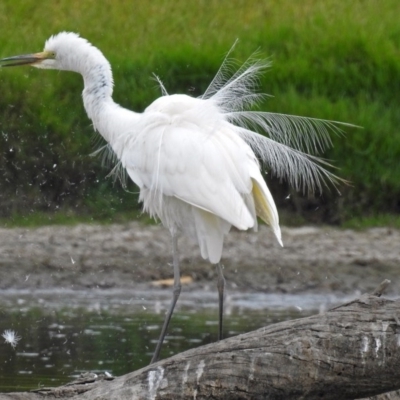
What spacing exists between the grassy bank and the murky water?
158 cm

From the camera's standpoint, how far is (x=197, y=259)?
9344 millimetres

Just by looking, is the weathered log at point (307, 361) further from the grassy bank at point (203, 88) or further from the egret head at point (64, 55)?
the grassy bank at point (203, 88)

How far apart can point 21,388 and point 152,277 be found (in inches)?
128

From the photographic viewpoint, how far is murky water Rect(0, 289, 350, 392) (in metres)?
6.65

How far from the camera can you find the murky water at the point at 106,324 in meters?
6.65

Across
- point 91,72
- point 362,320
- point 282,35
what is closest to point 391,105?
point 282,35

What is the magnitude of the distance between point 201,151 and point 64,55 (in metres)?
1.08

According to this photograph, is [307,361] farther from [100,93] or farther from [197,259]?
[197,259]

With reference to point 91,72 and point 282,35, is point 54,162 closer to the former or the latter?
point 282,35

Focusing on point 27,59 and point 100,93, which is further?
point 27,59

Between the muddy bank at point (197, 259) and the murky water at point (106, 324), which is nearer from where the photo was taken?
the murky water at point (106, 324)

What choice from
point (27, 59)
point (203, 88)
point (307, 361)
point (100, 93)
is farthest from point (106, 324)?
point (307, 361)

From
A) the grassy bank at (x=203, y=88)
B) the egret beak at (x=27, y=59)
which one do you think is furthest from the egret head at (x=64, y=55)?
the grassy bank at (x=203, y=88)

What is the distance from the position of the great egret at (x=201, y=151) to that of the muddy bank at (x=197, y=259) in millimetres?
3249
